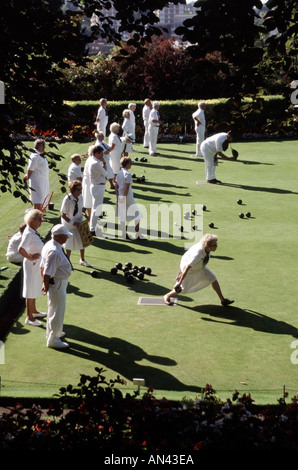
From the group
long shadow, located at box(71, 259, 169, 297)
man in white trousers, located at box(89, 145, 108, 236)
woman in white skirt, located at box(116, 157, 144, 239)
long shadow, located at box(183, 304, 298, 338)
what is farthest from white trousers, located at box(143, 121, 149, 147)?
long shadow, located at box(183, 304, 298, 338)

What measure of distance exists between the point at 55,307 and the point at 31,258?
1091 millimetres

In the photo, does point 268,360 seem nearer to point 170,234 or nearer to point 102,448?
point 102,448

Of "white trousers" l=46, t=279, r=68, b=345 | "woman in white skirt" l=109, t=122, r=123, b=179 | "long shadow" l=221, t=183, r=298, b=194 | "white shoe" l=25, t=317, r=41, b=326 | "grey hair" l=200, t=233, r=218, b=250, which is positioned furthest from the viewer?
"long shadow" l=221, t=183, r=298, b=194

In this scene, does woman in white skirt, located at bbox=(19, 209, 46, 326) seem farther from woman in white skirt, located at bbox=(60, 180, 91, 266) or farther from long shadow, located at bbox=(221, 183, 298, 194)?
long shadow, located at bbox=(221, 183, 298, 194)

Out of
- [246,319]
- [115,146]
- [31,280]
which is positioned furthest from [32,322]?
[115,146]

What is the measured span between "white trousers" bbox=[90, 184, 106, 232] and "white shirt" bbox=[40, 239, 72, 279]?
615cm

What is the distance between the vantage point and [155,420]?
631 cm

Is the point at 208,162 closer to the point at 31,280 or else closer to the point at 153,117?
the point at 153,117

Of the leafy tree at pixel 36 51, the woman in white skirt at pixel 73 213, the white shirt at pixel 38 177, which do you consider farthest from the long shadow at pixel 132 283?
the leafy tree at pixel 36 51

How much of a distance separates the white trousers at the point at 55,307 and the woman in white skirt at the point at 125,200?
549 centimetres

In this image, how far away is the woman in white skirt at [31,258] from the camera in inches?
420

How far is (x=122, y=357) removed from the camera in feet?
32.2

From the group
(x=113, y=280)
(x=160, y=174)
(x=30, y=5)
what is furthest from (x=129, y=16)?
(x=160, y=174)

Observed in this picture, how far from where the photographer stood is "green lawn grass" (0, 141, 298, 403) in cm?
916
